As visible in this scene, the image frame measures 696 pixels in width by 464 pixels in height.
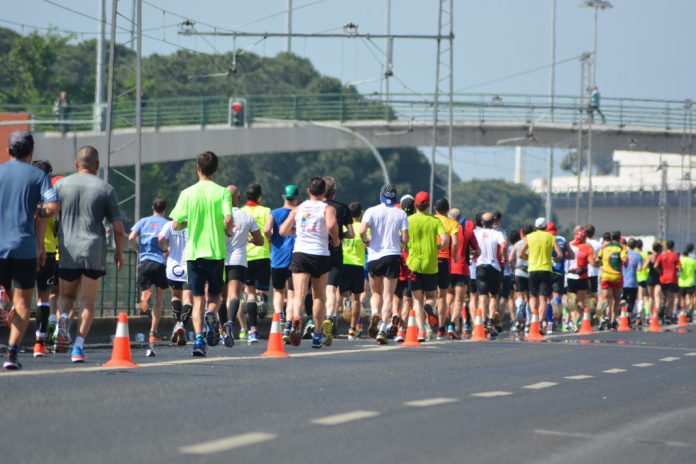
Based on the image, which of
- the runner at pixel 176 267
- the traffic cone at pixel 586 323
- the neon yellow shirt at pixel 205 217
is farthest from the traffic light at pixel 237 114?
the neon yellow shirt at pixel 205 217

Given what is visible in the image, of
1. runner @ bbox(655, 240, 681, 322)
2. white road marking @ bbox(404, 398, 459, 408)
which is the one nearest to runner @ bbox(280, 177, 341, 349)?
white road marking @ bbox(404, 398, 459, 408)

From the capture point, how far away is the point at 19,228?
1251 cm

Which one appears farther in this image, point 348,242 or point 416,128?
point 416,128

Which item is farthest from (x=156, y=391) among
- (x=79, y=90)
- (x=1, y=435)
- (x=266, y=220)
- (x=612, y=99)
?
(x=79, y=90)

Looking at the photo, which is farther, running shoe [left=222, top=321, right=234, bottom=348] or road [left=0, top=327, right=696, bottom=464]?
running shoe [left=222, top=321, right=234, bottom=348]

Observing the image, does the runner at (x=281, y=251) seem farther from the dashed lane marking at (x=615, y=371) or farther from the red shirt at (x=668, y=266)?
the red shirt at (x=668, y=266)

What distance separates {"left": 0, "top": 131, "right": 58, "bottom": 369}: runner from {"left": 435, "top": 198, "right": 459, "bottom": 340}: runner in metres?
10.2

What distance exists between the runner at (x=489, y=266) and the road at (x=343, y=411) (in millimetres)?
9288

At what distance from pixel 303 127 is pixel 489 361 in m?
48.8

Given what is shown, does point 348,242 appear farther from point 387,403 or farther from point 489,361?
point 387,403

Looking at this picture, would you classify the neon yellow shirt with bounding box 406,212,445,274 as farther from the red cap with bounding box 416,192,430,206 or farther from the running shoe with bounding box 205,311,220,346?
the running shoe with bounding box 205,311,220,346

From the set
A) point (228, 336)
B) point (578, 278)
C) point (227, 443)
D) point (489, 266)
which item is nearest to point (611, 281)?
point (578, 278)

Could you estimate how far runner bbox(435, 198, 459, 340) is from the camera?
22.5m

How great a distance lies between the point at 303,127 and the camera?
64312 mm
